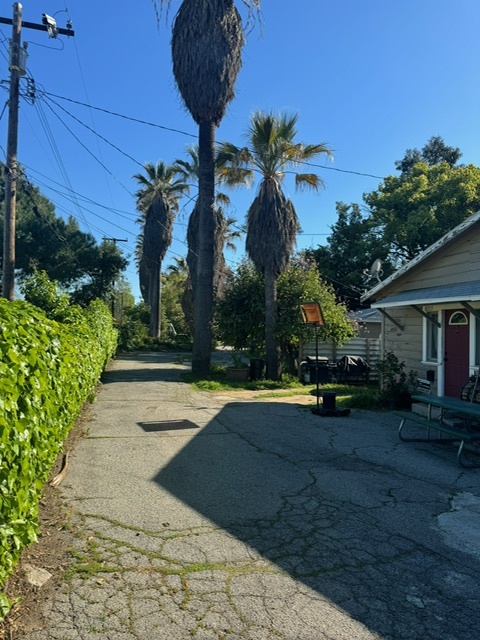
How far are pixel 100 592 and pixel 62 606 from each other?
0.25 metres

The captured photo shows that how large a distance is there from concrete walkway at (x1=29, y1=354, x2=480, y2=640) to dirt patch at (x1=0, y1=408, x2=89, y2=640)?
0.27 ft

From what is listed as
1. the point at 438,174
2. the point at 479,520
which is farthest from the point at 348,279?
the point at 479,520

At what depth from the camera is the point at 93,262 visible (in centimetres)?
3691

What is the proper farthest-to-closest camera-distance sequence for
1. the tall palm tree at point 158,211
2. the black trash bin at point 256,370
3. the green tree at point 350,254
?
the tall palm tree at point 158,211
the green tree at point 350,254
the black trash bin at point 256,370

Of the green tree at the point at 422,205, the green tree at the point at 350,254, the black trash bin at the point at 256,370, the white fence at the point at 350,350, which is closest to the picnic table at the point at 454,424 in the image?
the black trash bin at the point at 256,370

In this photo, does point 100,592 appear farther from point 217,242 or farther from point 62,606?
point 217,242

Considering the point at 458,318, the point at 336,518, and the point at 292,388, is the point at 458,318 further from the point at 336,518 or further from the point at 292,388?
the point at 336,518

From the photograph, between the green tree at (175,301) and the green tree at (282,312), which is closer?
the green tree at (282,312)

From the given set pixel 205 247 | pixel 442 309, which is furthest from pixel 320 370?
pixel 442 309

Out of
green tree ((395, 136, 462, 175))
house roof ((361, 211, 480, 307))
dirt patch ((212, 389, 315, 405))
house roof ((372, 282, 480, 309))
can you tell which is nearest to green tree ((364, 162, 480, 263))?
green tree ((395, 136, 462, 175))

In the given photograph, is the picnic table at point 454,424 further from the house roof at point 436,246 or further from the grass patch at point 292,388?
the house roof at point 436,246

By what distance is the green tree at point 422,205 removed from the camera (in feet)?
84.6

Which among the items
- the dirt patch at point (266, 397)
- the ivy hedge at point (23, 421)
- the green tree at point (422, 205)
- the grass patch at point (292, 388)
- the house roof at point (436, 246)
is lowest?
the dirt patch at point (266, 397)

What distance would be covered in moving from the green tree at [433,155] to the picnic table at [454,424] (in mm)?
33713
